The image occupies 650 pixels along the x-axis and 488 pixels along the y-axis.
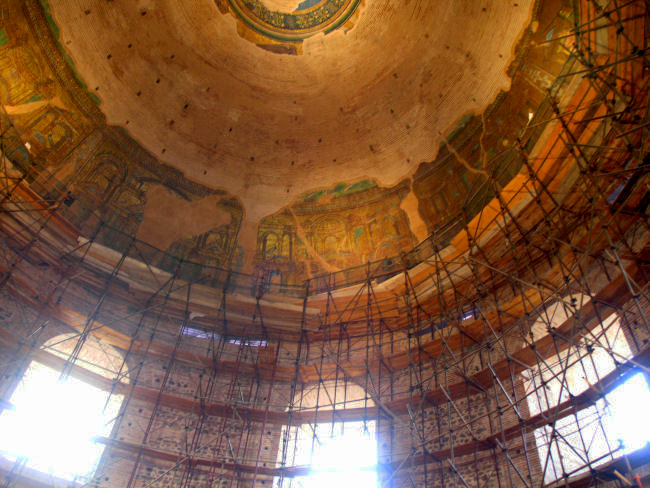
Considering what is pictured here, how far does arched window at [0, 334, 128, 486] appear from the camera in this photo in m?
10.1

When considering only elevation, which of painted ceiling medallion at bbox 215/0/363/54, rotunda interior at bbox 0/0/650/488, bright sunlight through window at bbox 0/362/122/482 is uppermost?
painted ceiling medallion at bbox 215/0/363/54

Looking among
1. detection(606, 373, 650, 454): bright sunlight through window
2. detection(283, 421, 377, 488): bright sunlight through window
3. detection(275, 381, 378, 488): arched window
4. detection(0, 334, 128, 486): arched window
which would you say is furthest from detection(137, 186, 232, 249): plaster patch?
detection(606, 373, 650, 454): bright sunlight through window

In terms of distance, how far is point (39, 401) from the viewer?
1124 cm

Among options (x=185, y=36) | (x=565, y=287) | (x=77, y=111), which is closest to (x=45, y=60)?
(x=77, y=111)

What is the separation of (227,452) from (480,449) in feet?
17.8

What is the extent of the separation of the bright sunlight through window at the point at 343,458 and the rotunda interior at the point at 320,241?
0.08 meters

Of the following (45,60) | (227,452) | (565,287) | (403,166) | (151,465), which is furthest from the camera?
(403,166)

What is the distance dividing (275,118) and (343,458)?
31.1 feet

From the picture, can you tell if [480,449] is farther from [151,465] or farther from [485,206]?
[151,465]

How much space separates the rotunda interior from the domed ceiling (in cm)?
6

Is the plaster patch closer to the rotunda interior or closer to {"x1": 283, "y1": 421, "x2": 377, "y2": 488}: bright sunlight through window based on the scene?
the rotunda interior

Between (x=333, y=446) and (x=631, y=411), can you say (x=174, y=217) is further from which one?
(x=631, y=411)

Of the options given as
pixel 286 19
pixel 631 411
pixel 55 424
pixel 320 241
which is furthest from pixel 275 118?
pixel 631 411

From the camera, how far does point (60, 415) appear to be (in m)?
11.2
